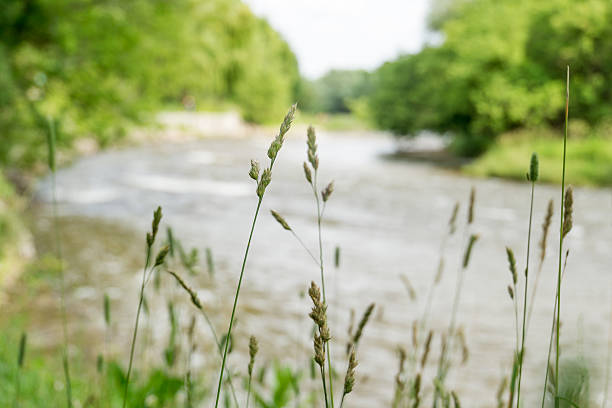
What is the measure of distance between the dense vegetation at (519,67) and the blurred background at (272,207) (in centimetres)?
8

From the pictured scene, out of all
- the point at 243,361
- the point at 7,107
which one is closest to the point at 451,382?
the point at 243,361

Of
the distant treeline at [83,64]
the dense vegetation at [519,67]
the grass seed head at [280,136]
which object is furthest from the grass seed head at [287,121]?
the dense vegetation at [519,67]

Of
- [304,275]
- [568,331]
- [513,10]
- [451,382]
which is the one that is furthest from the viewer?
[513,10]

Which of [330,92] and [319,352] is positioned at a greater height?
[330,92]

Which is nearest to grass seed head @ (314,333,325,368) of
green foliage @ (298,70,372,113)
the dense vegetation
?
the dense vegetation

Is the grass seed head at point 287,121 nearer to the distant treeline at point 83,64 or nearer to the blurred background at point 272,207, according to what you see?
the blurred background at point 272,207

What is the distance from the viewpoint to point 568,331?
5.41 metres

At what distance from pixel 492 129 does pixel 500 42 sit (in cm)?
341

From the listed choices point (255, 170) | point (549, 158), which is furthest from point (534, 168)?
point (549, 158)

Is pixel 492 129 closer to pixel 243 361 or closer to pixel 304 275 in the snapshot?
pixel 304 275

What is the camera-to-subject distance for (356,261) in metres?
8.05

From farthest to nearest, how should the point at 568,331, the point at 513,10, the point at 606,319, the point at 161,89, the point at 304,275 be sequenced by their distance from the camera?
the point at 513,10 < the point at 161,89 < the point at 304,275 < the point at 606,319 < the point at 568,331

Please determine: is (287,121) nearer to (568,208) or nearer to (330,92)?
(568,208)

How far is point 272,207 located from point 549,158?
1053 centimetres
